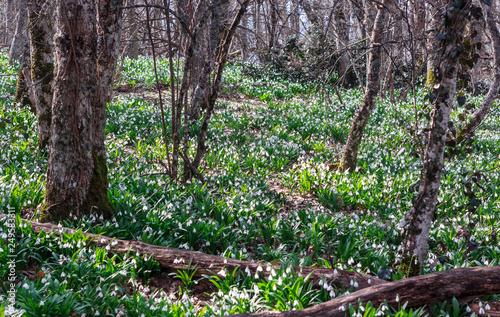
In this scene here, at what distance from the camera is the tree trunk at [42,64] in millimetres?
5816

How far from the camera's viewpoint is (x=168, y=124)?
7.54 metres

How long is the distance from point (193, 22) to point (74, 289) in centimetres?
374

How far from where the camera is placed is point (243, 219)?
448 centimetres

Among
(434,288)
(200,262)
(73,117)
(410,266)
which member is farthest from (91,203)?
(434,288)

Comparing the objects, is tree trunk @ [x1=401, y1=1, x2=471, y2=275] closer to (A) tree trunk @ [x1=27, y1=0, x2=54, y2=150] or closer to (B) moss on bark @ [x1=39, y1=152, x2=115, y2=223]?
(B) moss on bark @ [x1=39, y1=152, x2=115, y2=223]

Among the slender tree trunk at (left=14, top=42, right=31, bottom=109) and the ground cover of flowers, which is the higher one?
the slender tree trunk at (left=14, top=42, right=31, bottom=109)

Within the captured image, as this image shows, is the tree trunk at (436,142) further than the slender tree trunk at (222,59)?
No

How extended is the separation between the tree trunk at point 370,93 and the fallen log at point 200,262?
131 inches

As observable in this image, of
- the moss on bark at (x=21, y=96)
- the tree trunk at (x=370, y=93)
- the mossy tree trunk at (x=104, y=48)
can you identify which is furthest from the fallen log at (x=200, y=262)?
the moss on bark at (x=21, y=96)

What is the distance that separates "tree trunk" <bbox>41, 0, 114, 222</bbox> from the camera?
3482 mm

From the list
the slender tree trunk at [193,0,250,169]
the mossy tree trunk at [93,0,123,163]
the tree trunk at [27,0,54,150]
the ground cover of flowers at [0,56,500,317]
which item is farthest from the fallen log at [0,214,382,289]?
the tree trunk at [27,0,54,150]

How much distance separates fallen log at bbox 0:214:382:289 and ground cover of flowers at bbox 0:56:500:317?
0.27ft

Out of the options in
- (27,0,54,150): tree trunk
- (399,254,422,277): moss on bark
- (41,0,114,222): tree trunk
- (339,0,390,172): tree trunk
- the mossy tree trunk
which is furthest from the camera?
(27,0,54,150): tree trunk

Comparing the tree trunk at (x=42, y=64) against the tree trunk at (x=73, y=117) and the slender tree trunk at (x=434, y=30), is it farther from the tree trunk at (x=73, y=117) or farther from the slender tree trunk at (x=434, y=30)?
the slender tree trunk at (x=434, y=30)
